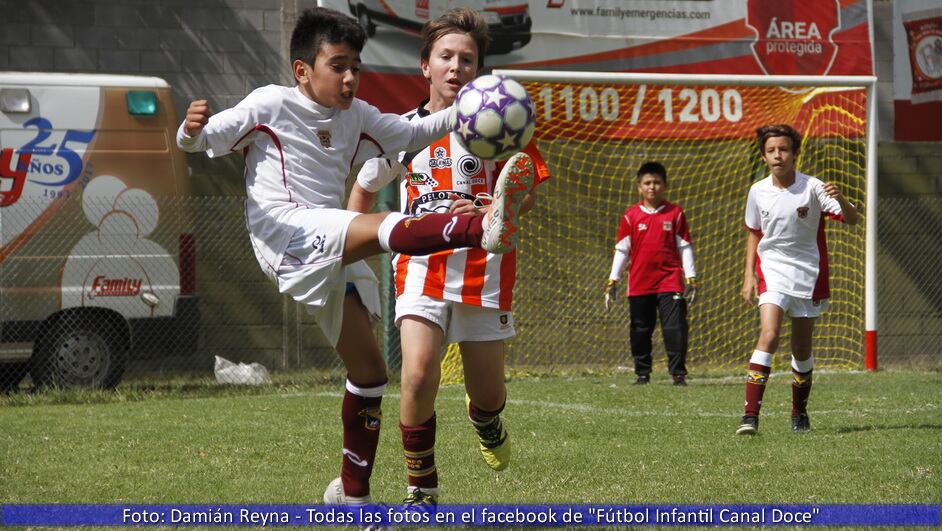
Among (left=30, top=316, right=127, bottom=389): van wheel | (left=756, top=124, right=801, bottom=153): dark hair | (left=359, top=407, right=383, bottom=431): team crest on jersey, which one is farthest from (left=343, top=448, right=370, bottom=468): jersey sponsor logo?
(left=30, top=316, right=127, bottom=389): van wheel

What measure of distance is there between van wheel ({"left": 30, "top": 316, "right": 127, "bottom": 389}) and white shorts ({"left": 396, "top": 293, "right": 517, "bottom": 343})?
5.98 metres

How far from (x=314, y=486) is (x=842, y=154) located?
8740 millimetres

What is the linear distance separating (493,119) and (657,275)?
21.8 feet

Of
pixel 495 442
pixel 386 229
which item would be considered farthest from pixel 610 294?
pixel 386 229

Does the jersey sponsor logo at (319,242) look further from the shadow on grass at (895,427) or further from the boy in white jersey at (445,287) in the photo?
the shadow on grass at (895,427)

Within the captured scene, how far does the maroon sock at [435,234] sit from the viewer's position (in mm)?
3758

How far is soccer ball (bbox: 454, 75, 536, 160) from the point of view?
13.0 feet

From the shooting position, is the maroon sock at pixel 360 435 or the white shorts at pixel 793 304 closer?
the maroon sock at pixel 360 435

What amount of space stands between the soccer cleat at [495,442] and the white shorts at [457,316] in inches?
13.7

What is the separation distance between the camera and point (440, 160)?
471 cm

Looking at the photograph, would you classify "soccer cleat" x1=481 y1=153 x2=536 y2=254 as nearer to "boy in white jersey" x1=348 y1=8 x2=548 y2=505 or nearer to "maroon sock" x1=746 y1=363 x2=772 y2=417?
"boy in white jersey" x1=348 y1=8 x2=548 y2=505

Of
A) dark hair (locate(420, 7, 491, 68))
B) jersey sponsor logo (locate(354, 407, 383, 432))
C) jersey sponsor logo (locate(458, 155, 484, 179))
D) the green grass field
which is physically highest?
dark hair (locate(420, 7, 491, 68))

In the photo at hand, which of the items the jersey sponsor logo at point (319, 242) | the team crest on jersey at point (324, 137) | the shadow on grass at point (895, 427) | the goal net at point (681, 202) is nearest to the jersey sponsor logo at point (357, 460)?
the jersey sponsor logo at point (319, 242)

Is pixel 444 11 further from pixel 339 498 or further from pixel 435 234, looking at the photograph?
pixel 435 234
